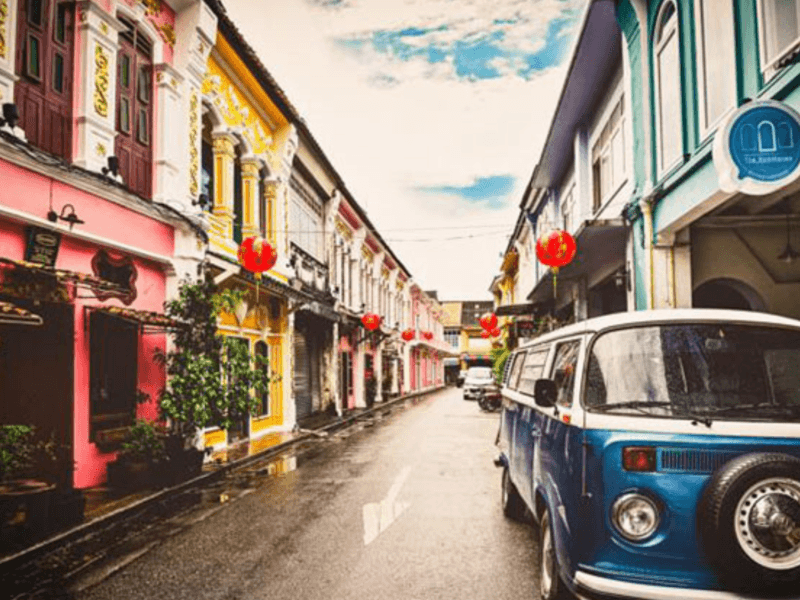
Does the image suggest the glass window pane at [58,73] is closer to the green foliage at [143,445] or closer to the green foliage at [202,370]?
the green foliage at [202,370]

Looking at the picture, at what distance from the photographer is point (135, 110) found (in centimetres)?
1069

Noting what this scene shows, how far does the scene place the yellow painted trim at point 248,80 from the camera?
44.3 feet

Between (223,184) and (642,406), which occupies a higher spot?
(223,184)

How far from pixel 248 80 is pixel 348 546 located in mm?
11751

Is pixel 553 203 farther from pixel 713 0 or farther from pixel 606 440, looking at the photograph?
pixel 606 440

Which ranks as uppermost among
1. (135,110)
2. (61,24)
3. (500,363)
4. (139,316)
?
(61,24)

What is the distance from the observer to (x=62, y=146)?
898 centimetres

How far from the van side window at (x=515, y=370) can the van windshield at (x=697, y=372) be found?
9.35ft

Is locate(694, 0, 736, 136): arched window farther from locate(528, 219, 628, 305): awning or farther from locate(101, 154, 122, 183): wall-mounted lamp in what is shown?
locate(101, 154, 122, 183): wall-mounted lamp

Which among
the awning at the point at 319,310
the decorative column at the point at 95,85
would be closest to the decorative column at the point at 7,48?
the decorative column at the point at 95,85

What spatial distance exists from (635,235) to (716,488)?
735cm

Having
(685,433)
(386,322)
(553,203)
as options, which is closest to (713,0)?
(685,433)

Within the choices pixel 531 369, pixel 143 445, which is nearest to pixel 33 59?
pixel 143 445

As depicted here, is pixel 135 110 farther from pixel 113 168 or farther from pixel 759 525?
pixel 759 525
